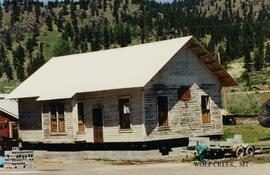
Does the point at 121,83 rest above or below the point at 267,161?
above

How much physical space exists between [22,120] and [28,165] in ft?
38.2

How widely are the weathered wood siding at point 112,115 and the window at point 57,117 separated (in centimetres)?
144

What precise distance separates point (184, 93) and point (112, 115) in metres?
3.90

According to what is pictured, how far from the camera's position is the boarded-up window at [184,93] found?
32.8 metres

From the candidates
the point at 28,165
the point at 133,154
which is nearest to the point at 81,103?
the point at 133,154

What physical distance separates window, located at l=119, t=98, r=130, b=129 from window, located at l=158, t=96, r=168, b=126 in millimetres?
1547

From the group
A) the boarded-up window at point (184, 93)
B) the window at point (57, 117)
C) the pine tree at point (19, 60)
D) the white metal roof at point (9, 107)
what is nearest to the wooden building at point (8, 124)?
the white metal roof at point (9, 107)

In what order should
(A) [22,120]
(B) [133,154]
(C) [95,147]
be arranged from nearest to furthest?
(B) [133,154], (C) [95,147], (A) [22,120]

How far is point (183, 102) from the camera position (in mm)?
32812

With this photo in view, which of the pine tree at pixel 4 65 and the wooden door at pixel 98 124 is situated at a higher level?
the pine tree at pixel 4 65

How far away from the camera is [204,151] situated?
26578 mm

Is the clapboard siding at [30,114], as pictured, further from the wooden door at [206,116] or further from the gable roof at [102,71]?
the wooden door at [206,116]

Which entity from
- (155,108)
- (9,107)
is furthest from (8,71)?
(155,108)

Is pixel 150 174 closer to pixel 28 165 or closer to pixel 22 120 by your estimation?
pixel 28 165
